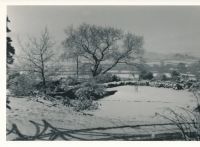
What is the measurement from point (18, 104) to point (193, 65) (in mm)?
1045

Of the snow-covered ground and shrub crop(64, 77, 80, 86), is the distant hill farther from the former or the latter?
shrub crop(64, 77, 80, 86)

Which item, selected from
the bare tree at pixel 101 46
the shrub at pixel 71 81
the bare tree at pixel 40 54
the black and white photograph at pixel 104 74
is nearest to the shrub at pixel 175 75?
the black and white photograph at pixel 104 74

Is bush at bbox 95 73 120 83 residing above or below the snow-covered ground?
above

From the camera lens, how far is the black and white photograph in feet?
11.1

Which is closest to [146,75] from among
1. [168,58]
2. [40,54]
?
[168,58]

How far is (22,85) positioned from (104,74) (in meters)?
0.49

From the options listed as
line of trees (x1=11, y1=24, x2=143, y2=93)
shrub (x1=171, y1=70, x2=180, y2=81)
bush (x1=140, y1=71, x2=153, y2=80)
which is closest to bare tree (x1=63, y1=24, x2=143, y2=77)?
line of trees (x1=11, y1=24, x2=143, y2=93)

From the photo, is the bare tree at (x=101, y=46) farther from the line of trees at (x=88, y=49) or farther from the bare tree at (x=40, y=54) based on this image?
the bare tree at (x=40, y=54)

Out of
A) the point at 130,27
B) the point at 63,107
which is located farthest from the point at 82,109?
the point at 130,27

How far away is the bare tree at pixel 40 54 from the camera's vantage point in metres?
3.40

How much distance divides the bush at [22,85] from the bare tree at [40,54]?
0.19ft

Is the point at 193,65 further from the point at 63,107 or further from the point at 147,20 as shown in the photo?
the point at 63,107

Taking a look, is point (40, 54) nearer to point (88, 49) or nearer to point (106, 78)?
point (88, 49)
